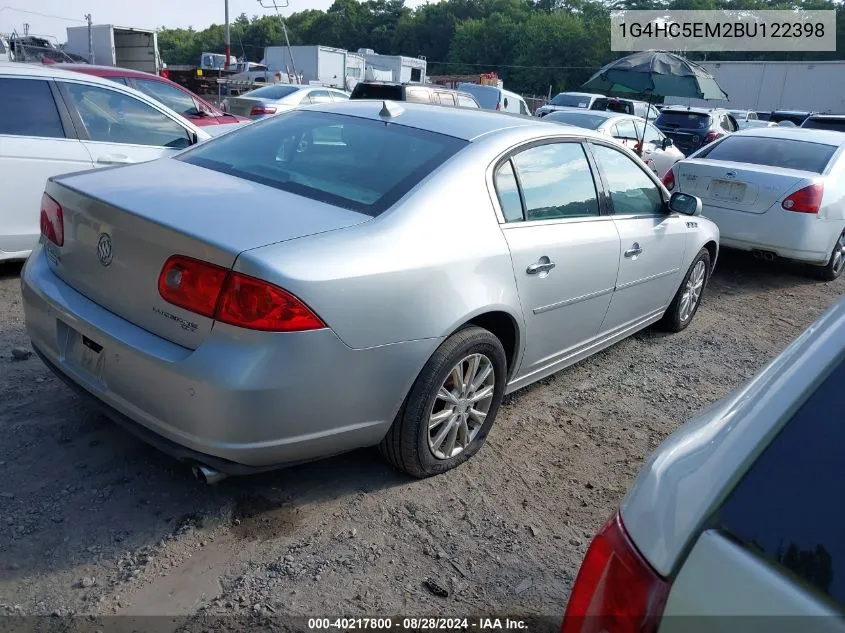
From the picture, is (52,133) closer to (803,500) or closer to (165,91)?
(165,91)

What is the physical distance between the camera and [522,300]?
3.27 metres

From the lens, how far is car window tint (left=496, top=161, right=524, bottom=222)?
325 centimetres

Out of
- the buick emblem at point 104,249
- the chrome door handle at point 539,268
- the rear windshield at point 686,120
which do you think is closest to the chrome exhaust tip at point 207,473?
the buick emblem at point 104,249

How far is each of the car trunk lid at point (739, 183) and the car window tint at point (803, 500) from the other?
6.40 meters

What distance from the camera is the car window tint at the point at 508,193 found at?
3253 mm

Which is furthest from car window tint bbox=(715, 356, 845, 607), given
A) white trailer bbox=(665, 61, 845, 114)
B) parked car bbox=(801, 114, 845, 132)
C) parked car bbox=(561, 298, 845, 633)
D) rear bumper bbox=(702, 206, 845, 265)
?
white trailer bbox=(665, 61, 845, 114)

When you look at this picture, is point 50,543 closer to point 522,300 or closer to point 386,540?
point 386,540

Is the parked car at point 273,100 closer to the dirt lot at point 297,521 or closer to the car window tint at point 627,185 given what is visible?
the car window tint at point 627,185

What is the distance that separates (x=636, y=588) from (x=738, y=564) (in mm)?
Answer: 193

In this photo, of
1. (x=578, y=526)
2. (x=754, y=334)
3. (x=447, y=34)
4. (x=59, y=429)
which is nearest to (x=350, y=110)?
(x=59, y=429)

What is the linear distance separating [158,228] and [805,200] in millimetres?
6327

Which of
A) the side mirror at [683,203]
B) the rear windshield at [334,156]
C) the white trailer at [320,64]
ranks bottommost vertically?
the side mirror at [683,203]

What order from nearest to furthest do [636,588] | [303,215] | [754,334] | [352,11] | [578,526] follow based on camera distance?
[636,588] < [303,215] < [578,526] < [754,334] < [352,11]

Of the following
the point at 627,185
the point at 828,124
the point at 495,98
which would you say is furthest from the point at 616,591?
the point at 495,98
